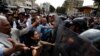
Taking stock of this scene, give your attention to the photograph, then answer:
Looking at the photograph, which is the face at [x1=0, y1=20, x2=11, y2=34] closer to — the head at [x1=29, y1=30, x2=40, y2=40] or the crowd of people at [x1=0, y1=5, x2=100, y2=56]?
the crowd of people at [x1=0, y1=5, x2=100, y2=56]

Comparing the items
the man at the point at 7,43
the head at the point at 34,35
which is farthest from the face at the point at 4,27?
the head at the point at 34,35

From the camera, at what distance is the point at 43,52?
532 centimetres

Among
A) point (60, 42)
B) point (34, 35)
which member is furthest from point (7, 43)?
point (34, 35)

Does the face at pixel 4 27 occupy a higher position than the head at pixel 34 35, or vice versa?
the face at pixel 4 27

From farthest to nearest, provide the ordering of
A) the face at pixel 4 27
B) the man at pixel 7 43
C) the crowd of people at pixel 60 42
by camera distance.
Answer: the face at pixel 4 27 → the man at pixel 7 43 → the crowd of people at pixel 60 42

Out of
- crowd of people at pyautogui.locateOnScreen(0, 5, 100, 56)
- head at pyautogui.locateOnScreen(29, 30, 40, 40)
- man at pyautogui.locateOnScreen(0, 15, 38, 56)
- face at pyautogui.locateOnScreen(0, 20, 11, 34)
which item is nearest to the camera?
crowd of people at pyautogui.locateOnScreen(0, 5, 100, 56)

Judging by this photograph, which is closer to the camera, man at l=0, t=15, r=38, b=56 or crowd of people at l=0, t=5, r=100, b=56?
crowd of people at l=0, t=5, r=100, b=56

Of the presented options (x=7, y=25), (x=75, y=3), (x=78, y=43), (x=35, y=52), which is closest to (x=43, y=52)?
(x=35, y=52)

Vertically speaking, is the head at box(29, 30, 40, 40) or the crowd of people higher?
the crowd of people

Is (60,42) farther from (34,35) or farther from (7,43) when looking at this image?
(34,35)

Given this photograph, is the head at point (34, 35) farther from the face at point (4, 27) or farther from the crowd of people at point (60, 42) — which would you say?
the face at point (4, 27)

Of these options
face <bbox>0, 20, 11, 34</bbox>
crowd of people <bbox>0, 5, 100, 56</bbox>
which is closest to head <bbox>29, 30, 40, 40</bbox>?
crowd of people <bbox>0, 5, 100, 56</bbox>

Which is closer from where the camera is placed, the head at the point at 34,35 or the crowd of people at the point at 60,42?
the crowd of people at the point at 60,42

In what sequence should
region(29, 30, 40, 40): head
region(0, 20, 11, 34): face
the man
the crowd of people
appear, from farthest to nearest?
region(29, 30, 40, 40): head
region(0, 20, 11, 34): face
the man
the crowd of people
